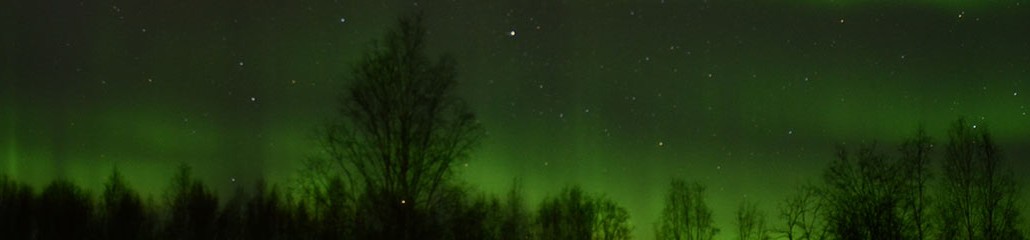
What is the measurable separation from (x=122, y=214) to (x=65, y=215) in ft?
8.53

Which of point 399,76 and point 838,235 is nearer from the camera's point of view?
point 399,76

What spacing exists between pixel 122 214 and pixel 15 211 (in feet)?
15.2

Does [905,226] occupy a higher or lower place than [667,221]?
lower

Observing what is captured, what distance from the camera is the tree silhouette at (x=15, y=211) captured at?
5162cm

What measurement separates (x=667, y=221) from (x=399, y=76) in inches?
1301

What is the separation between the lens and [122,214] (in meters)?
54.0

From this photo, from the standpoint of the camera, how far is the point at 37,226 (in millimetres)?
52906

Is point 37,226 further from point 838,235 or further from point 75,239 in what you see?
point 838,235

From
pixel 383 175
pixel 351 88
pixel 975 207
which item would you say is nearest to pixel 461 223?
pixel 383 175

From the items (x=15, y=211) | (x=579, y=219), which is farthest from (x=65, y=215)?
(x=579, y=219)

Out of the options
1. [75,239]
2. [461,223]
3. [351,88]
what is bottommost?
[461,223]

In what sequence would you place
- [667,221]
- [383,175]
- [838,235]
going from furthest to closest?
[667,221] < [838,235] < [383,175]

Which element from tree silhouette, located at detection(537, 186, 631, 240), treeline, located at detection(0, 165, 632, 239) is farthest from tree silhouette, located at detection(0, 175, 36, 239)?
tree silhouette, located at detection(537, 186, 631, 240)

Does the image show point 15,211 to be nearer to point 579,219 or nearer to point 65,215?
point 65,215
